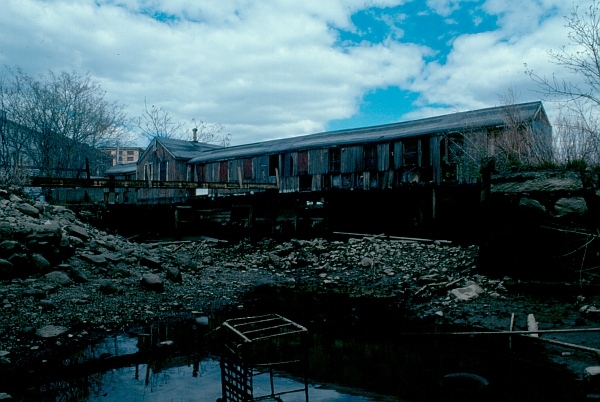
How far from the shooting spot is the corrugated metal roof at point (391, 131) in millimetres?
17609

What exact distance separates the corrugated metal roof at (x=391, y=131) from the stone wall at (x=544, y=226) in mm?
8205

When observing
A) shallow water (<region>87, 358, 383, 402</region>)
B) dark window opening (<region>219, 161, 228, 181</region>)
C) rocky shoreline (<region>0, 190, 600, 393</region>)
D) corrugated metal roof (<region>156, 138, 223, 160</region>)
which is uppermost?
corrugated metal roof (<region>156, 138, 223, 160</region>)

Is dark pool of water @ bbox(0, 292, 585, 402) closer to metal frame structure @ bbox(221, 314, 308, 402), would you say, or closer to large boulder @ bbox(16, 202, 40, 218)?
metal frame structure @ bbox(221, 314, 308, 402)

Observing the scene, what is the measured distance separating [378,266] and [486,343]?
6508 mm

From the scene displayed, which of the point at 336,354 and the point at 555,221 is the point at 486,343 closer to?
the point at 336,354

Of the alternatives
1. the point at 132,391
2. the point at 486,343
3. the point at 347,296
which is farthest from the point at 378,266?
the point at 132,391

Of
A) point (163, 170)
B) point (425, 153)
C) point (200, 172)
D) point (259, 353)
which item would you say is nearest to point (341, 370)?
point (259, 353)

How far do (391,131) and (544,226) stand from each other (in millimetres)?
13962

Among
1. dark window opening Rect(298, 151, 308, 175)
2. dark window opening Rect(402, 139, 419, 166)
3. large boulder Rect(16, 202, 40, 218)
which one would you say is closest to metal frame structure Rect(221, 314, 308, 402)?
large boulder Rect(16, 202, 40, 218)

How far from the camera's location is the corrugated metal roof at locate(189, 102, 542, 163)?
1761 centimetres

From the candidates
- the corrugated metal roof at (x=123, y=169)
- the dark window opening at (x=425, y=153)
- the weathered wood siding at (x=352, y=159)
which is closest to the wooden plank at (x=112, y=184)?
the weathered wood siding at (x=352, y=159)

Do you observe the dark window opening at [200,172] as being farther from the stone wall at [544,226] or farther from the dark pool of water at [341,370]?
the stone wall at [544,226]

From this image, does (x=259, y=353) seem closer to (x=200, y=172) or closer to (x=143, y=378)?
(x=143, y=378)

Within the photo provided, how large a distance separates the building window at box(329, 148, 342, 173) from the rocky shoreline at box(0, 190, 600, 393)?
28.8 feet
